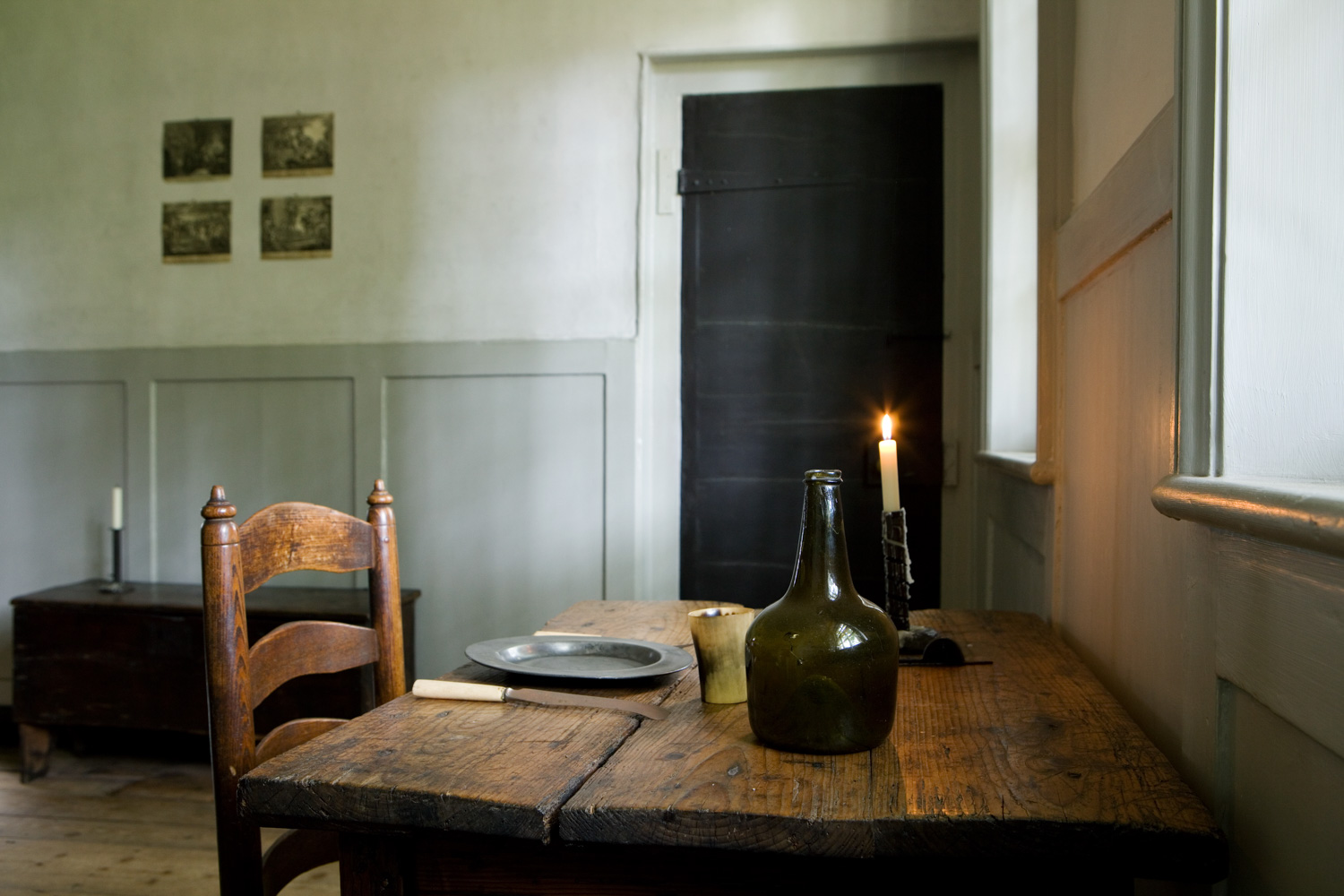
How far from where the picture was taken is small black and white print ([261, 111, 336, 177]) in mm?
3047

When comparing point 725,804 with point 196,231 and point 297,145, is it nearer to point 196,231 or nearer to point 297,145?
point 297,145

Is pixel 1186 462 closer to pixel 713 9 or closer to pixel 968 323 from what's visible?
pixel 968 323

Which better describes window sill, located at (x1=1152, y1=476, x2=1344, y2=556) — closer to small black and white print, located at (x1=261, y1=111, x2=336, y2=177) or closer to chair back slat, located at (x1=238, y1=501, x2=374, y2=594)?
chair back slat, located at (x1=238, y1=501, x2=374, y2=594)

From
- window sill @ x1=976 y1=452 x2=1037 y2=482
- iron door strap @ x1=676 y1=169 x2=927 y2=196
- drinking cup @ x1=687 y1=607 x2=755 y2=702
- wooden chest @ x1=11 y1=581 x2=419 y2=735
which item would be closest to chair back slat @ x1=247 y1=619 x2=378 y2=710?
drinking cup @ x1=687 y1=607 x2=755 y2=702

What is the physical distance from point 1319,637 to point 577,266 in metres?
2.55

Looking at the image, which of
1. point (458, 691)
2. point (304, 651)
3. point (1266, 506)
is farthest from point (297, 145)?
point (1266, 506)

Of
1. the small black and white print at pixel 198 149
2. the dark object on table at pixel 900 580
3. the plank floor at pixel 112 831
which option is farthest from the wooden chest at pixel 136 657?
the dark object on table at pixel 900 580

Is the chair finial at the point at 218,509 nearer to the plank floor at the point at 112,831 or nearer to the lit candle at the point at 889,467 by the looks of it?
the lit candle at the point at 889,467

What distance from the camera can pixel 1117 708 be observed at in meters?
1.00

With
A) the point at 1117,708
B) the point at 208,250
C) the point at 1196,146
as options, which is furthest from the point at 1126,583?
the point at 208,250

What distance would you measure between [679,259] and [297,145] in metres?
1.33

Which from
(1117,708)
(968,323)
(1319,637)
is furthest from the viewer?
(968,323)

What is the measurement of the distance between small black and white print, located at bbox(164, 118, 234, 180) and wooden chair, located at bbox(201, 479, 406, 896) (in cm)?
214

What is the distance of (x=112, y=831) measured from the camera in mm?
2527
